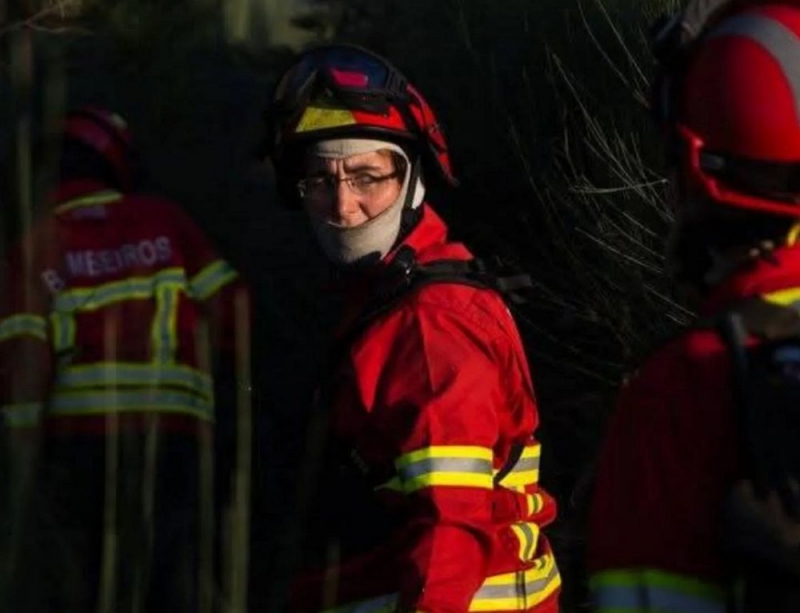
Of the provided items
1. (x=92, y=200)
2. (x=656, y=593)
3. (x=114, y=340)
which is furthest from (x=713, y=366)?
(x=92, y=200)

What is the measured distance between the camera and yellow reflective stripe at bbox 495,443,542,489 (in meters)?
4.07

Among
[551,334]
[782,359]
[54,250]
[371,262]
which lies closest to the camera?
[782,359]

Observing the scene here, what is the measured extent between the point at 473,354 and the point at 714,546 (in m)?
1.36

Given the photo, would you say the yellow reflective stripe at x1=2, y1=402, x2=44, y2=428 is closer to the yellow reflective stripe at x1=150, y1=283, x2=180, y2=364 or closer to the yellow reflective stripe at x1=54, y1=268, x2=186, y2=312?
the yellow reflective stripe at x1=54, y1=268, x2=186, y2=312

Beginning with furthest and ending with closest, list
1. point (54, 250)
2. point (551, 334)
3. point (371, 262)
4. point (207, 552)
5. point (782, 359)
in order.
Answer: point (551, 334) → point (54, 250) → point (371, 262) → point (207, 552) → point (782, 359)

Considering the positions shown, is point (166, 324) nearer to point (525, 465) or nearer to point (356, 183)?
point (356, 183)

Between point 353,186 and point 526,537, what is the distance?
786 millimetres

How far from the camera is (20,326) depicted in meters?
5.68

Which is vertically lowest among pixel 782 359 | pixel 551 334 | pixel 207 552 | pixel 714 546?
pixel 551 334

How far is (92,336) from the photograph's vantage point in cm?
583

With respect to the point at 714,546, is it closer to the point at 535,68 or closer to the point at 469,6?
the point at 535,68

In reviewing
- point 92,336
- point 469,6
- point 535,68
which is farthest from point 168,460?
point 469,6

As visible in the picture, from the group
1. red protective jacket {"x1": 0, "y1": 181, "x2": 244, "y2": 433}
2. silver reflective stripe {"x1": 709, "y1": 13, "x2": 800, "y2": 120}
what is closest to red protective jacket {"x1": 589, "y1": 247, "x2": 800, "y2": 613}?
silver reflective stripe {"x1": 709, "y1": 13, "x2": 800, "y2": 120}

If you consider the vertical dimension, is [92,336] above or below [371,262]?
below
